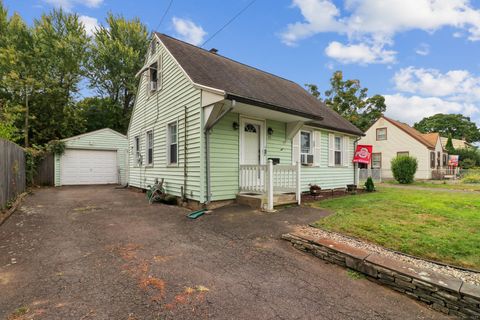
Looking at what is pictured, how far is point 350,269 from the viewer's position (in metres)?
3.53

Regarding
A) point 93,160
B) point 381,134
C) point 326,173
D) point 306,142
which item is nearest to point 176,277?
point 306,142

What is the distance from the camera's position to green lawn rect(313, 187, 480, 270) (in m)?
3.83

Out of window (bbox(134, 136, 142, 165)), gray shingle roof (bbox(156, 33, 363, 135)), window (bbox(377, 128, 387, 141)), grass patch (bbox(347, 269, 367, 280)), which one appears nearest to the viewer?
grass patch (bbox(347, 269, 367, 280))

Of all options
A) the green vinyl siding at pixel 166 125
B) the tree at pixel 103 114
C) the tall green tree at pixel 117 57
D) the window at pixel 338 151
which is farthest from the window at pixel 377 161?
the tree at pixel 103 114

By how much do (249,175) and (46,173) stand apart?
45.2ft

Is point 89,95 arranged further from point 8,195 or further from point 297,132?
point 297,132

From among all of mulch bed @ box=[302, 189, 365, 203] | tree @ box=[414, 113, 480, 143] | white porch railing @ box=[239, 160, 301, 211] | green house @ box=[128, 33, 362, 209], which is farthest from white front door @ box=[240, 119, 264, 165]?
tree @ box=[414, 113, 480, 143]

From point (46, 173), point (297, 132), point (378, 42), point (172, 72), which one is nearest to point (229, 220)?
point (297, 132)

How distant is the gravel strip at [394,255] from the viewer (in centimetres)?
315

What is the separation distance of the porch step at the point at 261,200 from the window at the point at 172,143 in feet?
9.18

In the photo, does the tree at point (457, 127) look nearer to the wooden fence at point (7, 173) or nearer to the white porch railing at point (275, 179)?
the white porch railing at point (275, 179)

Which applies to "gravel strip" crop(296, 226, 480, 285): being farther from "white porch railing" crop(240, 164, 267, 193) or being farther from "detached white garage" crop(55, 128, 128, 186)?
"detached white garage" crop(55, 128, 128, 186)

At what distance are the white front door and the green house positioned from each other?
0.03m

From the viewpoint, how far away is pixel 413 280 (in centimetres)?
291
